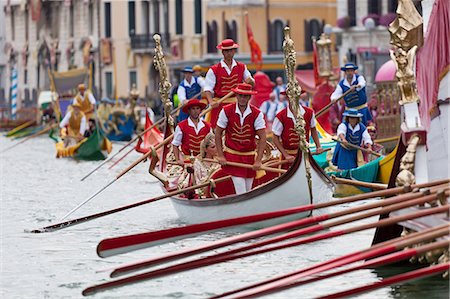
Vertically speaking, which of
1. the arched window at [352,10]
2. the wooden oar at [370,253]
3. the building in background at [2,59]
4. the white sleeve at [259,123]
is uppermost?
the arched window at [352,10]

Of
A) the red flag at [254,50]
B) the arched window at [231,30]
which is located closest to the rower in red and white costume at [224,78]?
the red flag at [254,50]

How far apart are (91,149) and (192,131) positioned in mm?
11220

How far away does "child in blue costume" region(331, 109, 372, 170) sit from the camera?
14859 mm

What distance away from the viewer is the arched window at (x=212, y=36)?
46062mm

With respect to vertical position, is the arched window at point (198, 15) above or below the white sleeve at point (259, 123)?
above

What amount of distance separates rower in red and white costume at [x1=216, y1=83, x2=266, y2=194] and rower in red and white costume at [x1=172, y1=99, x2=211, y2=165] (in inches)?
42.1

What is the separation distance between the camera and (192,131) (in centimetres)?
1318

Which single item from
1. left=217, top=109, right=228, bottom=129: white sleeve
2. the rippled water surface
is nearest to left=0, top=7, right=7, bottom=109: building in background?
the rippled water surface

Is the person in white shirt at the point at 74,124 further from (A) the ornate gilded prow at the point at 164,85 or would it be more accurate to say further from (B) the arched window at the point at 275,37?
(B) the arched window at the point at 275,37

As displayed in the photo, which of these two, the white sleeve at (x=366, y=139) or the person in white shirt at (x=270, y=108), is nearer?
the white sleeve at (x=366, y=139)

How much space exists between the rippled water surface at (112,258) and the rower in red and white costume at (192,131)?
707mm

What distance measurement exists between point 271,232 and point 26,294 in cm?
290

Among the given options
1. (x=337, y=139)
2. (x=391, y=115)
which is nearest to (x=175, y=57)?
(x=391, y=115)

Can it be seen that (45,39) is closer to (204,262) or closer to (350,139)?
(350,139)
